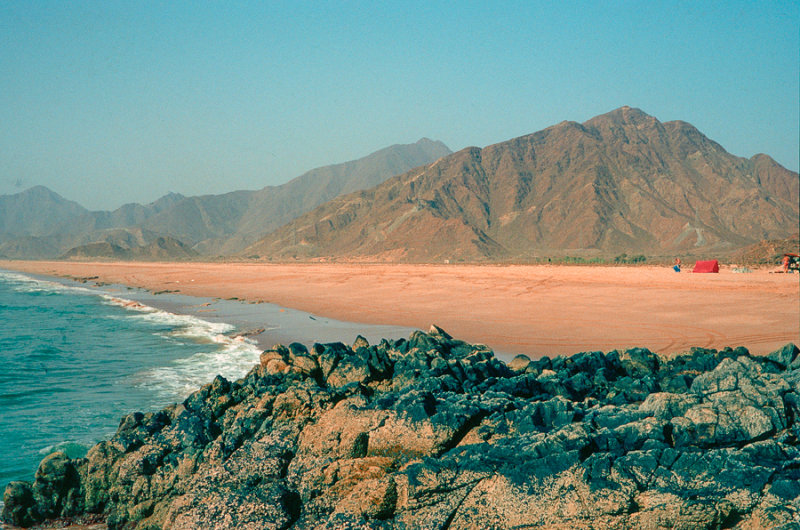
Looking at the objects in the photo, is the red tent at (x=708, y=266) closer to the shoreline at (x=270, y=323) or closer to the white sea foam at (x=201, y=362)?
the shoreline at (x=270, y=323)

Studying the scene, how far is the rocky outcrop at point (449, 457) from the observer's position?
4.73 m

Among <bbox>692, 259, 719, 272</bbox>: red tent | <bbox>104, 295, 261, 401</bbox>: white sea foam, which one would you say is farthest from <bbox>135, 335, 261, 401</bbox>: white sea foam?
<bbox>692, 259, 719, 272</bbox>: red tent

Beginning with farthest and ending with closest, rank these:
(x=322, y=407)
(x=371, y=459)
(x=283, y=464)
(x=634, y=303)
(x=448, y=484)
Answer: (x=634, y=303), (x=322, y=407), (x=283, y=464), (x=371, y=459), (x=448, y=484)

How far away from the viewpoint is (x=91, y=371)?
13.5 metres

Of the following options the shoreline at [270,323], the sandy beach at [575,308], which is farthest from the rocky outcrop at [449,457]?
the shoreline at [270,323]

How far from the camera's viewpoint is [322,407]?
6848mm

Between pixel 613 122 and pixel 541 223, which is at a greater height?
pixel 613 122

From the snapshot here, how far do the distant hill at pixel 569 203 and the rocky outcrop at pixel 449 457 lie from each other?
76017 millimetres

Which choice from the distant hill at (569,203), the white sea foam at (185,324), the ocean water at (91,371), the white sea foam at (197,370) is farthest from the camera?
the distant hill at (569,203)

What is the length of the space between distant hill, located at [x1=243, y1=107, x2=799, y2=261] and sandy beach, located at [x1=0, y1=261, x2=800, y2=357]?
53.4 metres

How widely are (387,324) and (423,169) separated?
12081 cm

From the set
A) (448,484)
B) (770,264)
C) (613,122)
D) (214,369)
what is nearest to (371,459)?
(448,484)

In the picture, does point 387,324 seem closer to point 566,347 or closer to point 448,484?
point 566,347

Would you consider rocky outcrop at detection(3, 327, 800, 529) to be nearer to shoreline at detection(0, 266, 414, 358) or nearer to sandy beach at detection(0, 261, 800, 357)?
sandy beach at detection(0, 261, 800, 357)
